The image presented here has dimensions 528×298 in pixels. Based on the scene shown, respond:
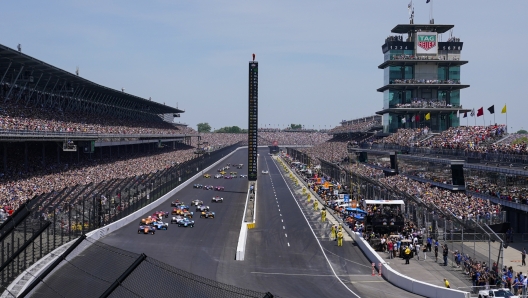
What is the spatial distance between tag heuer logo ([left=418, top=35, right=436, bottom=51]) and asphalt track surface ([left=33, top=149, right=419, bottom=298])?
151 feet

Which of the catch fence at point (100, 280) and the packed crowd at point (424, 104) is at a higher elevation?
the packed crowd at point (424, 104)

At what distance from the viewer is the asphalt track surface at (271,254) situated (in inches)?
1125

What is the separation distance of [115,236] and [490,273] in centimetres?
2335

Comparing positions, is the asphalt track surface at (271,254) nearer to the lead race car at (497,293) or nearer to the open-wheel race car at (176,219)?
the open-wheel race car at (176,219)

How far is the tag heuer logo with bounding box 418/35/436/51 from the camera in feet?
309

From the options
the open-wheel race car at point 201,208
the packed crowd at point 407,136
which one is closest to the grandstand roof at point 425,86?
the packed crowd at point 407,136

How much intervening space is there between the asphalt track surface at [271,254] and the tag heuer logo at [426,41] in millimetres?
46058

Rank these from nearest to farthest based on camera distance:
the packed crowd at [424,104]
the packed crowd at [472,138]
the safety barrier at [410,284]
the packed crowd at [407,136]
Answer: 1. the safety barrier at [410,284]
2. the packed crowd at [472,138]
3. the packed crowd at [407,136]
4. the packed crowd at [424,104]

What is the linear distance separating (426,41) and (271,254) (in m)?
Answer: 66.9

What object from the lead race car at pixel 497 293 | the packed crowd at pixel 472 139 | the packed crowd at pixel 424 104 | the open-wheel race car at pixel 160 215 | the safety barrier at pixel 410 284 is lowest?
the safety barrier at pixel 410 284

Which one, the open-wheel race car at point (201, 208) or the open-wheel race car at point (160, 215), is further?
the open-wheel race car at point (201, 208)

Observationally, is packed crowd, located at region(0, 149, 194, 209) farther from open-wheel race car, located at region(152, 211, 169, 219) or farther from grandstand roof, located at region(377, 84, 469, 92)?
grandstand roof, located at region(377, 84, 469, 92)

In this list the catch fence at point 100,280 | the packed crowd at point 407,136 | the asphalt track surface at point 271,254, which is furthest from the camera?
the packed crowd at point 407,136

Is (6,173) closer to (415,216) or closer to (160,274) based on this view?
(415,216)
